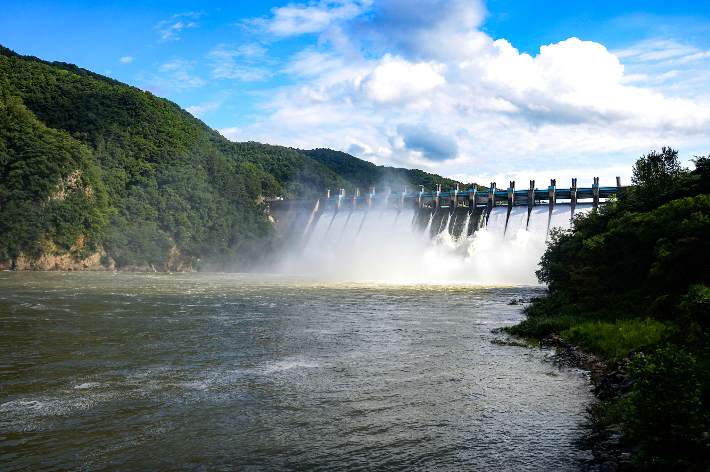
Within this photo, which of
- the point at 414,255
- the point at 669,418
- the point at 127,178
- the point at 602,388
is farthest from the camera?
the point at 127,178

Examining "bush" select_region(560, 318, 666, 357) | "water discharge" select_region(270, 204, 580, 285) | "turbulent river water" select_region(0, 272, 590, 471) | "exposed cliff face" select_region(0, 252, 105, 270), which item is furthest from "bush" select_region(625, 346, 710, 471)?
"exposed cliff face" select_region(0, 252, 105, 270)

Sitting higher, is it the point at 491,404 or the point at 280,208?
the point at 280,208

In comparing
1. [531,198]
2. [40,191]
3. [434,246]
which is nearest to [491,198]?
[531,198]

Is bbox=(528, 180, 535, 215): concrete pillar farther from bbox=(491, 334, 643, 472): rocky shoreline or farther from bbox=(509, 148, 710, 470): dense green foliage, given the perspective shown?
bbox=(491, 334, 643, 472): rocky shoreline

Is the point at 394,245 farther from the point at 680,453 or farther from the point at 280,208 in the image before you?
the point at 680,453

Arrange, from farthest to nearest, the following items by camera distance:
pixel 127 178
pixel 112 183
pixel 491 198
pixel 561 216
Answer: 1. pixel 127 178
2. pixel 112 183
3. pixel 491 198
4. pixel 561 216

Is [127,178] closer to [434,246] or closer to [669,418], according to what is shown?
[434,246]

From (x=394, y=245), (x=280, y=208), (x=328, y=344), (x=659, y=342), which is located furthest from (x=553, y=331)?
(x=280, y=208)
